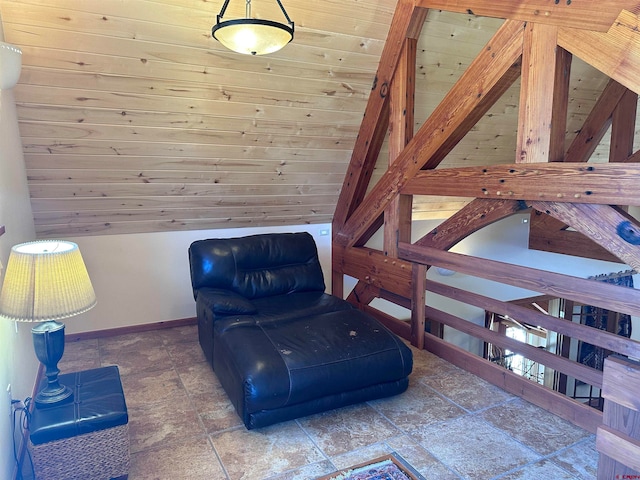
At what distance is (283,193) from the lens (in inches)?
166

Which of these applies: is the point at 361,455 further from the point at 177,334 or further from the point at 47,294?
the point at 177,334

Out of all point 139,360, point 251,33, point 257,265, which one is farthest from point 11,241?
point 251,33

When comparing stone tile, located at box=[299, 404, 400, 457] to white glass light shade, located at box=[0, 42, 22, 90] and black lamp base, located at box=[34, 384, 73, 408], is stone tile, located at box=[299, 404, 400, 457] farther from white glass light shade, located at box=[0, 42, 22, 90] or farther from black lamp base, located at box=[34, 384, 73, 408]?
white glass light shade, located at box=[0, 42, 22, 90]

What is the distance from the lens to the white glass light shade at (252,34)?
Result: 202 cm

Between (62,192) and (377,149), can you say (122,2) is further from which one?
(377,149)

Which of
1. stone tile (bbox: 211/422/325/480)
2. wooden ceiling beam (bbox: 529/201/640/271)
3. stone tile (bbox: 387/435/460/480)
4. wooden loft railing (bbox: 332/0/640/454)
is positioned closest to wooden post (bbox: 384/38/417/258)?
wooden loft railing (bbox: 332/0/640/454)

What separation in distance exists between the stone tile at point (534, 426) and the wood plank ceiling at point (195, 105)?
2449 millimetres

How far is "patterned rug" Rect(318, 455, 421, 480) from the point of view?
1796 mm

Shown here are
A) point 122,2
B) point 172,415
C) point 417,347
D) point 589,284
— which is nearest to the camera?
point 589,284

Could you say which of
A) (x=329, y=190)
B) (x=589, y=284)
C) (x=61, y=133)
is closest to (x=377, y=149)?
(x=329, y=190)

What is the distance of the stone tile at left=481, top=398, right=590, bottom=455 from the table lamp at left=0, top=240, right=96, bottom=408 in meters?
2.32

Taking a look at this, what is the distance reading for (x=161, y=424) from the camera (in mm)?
2545

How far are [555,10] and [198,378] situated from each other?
320cm

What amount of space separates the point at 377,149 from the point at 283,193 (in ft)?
3.30
